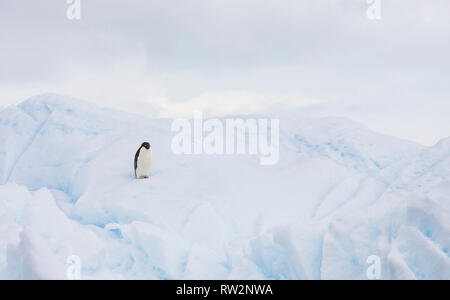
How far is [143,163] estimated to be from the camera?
608 centimetres

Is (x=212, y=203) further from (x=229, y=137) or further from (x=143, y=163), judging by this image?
(x=229, y=137)

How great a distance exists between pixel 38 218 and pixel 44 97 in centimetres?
466

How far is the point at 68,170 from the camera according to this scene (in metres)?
7.07

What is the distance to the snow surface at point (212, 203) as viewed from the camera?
3.87 m

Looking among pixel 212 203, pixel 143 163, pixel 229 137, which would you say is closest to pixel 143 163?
pixel 143 163

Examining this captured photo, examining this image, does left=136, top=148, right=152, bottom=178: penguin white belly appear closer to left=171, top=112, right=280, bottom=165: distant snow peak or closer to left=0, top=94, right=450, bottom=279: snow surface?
left=0, top=94, right=450, bottom=279: snow surface

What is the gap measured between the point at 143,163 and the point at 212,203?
113cm

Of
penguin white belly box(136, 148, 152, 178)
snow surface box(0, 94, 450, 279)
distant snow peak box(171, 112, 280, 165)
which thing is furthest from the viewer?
distant snow peak box(171, 112, 280, 165)

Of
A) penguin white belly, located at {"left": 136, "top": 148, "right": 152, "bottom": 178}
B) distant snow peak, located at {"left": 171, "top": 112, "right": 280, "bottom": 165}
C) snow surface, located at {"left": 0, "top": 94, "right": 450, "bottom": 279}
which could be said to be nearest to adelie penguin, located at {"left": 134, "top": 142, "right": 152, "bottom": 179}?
penguin white belly, located at {"left": 136, "top": 148, "right": 152, "bottom": 178}

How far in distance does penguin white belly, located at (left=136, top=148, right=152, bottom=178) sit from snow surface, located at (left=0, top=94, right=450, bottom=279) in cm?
18

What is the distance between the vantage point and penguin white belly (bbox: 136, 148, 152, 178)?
607 cm

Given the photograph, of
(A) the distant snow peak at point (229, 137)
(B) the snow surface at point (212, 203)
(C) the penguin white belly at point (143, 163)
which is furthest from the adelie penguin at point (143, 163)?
(A) the distant snow peak at point (229, 137)

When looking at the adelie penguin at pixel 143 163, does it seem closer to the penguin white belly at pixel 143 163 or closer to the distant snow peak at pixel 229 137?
the penguin white belly at pixel 143 163
